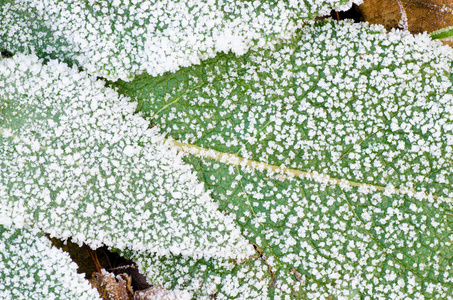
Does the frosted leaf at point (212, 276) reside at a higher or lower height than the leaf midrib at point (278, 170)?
lower

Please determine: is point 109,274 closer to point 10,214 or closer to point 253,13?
point 10,214

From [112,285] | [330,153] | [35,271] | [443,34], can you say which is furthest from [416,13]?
[35,271]

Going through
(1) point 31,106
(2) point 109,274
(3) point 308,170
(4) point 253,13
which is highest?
(4) point 253,13

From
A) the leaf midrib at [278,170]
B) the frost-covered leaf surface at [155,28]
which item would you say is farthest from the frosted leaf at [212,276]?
the frost-covered leaf surface at [155,28]

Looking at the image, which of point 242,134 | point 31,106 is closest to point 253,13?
point 242,134

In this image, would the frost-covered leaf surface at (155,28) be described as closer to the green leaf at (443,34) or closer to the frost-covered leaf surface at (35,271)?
the green leaf at (443,34)

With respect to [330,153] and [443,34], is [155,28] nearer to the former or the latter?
[330,153]
